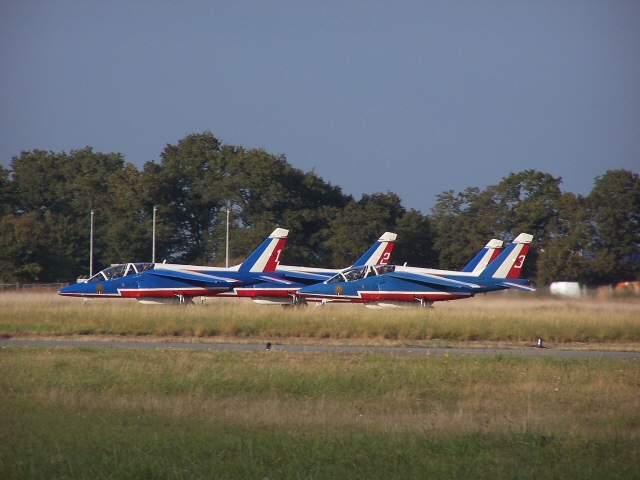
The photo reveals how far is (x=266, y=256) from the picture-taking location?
1539 inches

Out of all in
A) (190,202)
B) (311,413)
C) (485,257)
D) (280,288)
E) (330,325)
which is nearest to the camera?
(311,413)

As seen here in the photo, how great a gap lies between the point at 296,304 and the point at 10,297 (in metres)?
12.4

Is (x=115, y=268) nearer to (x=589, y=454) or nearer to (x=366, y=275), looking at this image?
(x=366, y=275)

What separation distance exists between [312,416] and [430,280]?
24.6 meters

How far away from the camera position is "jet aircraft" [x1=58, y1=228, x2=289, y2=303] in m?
36.4

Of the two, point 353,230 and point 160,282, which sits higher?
point 353,230

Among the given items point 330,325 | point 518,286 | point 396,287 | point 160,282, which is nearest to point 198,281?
point 160,282

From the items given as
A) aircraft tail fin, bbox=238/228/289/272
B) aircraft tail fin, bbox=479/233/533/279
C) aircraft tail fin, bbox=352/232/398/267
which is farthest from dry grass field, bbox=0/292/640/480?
aircraft tail fin, bbox=352/232/398/267

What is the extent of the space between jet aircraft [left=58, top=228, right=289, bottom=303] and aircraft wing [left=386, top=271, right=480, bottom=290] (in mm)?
6151

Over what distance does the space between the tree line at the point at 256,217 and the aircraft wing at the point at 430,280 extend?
18613 mm

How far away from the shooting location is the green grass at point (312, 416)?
29.8ft

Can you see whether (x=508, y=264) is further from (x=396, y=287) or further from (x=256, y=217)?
(x=256, y=217)

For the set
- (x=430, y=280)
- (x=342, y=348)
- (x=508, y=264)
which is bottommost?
(x=342, y=348)

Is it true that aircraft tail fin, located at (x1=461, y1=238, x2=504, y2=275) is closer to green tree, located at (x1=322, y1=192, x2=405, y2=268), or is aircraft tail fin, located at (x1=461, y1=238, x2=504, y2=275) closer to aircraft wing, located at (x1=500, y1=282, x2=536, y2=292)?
aircraft wing, located at (x1=500, y1=282, x2=536, y2=292)
